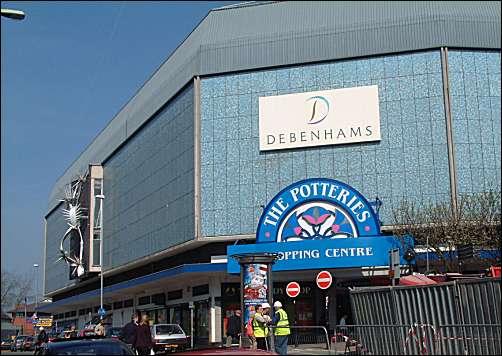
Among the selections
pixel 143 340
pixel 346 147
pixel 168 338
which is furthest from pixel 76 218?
pixel 143 340

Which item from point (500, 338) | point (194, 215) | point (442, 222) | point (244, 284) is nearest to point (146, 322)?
point (244, 284)

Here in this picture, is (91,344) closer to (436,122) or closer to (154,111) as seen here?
(436,122)

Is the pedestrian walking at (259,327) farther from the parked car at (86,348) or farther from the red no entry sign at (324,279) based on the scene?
the parked car at (86,348)

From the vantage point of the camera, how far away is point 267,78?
40531 millimetres

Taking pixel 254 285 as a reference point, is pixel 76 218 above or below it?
above

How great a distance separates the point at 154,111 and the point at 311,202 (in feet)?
58.3

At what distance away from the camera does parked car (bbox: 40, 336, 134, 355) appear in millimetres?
11703

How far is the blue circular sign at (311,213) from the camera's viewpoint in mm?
34500

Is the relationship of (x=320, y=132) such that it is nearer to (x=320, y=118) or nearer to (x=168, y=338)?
(x=320, y=118)

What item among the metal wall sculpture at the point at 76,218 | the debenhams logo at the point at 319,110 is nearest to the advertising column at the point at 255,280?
the debenhams logo at the point at 319,110

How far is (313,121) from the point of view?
38.5 meters

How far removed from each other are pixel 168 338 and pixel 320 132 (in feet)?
45.5

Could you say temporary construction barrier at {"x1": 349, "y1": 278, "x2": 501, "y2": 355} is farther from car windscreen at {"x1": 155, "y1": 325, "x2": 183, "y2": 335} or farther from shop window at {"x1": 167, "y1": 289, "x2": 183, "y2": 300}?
shop window at {"x1": 167, "y1": 289, "x2": 183, "y2": 300}

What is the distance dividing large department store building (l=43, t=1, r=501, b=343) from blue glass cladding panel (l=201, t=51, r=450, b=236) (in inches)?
2.2
